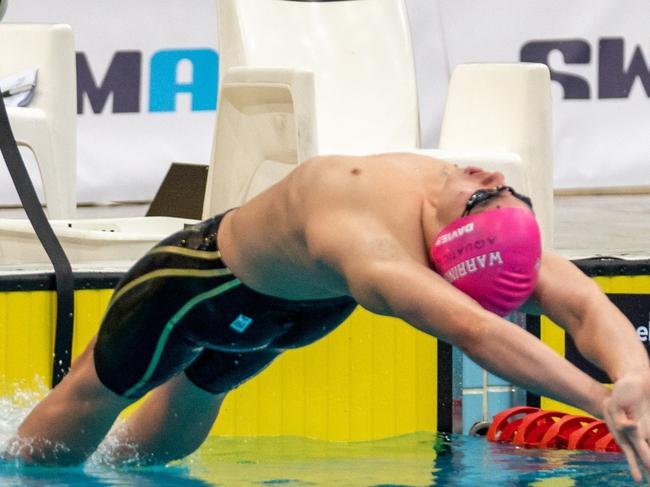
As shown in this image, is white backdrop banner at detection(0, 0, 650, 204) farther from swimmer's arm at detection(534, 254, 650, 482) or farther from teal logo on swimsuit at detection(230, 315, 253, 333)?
swimmer's arm at detection(534, 254, 650, 482)

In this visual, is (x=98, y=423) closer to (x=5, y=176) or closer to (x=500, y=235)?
(x=500, y=235)

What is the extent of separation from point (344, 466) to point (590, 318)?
1.26m

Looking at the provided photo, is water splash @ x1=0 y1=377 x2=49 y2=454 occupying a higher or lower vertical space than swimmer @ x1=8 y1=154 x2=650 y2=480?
lower

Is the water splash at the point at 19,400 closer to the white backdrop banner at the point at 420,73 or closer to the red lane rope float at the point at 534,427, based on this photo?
the red lane rope float at the point at 534,427

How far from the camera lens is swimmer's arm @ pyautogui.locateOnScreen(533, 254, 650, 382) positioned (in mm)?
2463

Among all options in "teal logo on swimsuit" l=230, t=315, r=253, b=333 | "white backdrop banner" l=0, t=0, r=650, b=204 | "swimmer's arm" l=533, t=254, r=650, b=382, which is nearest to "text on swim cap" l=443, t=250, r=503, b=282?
"swimmer's arm" l=533, t=254, r=650, b=382

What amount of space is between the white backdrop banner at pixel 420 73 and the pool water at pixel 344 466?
2.84 meters

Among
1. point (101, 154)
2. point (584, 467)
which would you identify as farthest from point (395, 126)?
point (584, 467)

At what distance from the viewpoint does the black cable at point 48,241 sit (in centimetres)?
380

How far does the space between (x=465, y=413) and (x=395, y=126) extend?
1.63 m

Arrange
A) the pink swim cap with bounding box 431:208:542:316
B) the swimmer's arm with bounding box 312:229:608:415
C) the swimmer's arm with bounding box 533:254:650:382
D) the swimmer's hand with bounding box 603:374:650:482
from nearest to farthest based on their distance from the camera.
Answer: the swimmer's hand with bounding box 603:374:650:482 → the swimmer's arm with bounding box 312:229:608:415 → the swimmer's arm with bounding box 533:254:650:382 → the pink swim cap with bounding box 431:208:542:316

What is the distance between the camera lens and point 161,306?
3.20m

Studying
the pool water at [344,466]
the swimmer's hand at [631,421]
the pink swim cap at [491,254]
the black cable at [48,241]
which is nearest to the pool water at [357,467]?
the pool water at [344,466]

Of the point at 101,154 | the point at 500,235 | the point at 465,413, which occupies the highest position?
the point at 500,235
